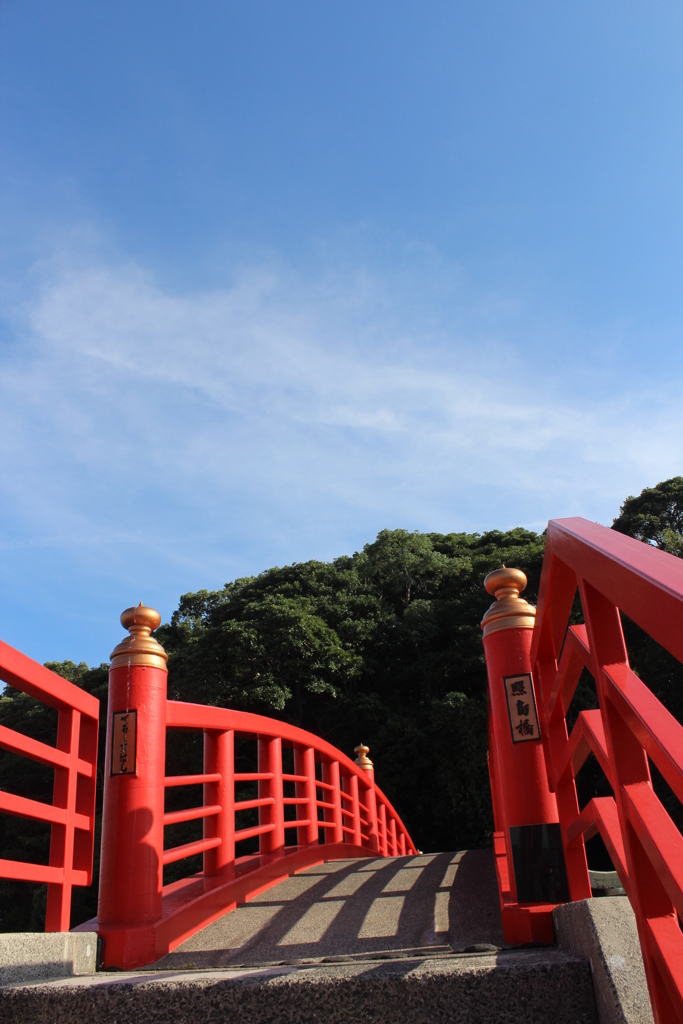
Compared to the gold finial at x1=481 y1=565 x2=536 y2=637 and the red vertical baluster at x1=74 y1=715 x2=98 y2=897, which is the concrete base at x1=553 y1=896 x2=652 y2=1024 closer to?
the gold finial at x1=481 y1=565 x2=536 y2=637

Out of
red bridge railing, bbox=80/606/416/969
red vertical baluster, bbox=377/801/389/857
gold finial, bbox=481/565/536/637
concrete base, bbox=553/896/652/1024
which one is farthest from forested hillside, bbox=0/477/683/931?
concrete base, bbox=553/896/652/1024

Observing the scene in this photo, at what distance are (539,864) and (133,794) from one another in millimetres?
1198

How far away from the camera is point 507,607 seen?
2.12 meters

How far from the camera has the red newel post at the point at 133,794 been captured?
6.58ft

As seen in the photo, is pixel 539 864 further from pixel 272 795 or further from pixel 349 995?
pixel 272 795

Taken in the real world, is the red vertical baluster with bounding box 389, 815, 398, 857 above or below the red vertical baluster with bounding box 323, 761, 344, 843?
below

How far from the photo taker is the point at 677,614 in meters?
0.67

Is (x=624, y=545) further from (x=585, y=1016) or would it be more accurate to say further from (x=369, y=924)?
(x=369, y=924)

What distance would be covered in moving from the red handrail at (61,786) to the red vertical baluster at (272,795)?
52.2 inches

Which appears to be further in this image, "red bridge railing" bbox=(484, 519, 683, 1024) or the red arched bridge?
the red arched bridge

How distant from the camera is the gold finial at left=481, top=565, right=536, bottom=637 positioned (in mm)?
2080

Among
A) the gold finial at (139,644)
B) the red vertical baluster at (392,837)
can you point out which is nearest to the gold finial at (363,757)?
the red vertical baluster at (392,837)

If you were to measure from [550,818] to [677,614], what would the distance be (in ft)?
4.47

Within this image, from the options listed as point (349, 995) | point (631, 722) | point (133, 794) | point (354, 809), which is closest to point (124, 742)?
point (133, 794)
